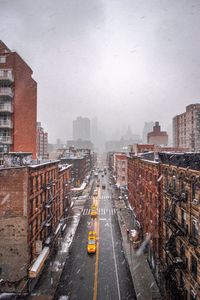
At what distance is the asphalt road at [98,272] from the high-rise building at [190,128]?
5593 centimetres

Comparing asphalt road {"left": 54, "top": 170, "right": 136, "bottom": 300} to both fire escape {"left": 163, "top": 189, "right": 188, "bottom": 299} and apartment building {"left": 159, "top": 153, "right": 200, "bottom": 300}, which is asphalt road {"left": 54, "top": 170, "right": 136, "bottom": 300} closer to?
fire escape {"left": 163, "top": 189, "right": 188, "bottom": 299}

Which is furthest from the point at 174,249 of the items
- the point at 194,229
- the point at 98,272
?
the point at 98,272

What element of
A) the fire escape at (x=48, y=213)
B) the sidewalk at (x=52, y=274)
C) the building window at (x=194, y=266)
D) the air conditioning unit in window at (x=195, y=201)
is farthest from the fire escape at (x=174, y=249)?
the fire escape at (x=48, y=213)

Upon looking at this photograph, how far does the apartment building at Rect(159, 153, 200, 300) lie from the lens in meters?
14.2

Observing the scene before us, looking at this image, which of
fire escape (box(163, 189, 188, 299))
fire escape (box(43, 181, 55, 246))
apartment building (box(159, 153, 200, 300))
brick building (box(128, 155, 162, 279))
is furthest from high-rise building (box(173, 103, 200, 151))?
fire escape (box(43, 181, 55, 246))

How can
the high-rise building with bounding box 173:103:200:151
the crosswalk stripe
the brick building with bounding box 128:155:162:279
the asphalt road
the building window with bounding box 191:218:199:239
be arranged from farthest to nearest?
the high-rise building with bounding box 173:103:200:151 → the crosswalk stripe → the brick building with bounding box 128:155:162:279 → the asphalt road → the building window with bounding box 191:218:199:239

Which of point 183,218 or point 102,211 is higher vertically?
point 183,218

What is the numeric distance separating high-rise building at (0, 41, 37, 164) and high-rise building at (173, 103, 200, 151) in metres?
65.3

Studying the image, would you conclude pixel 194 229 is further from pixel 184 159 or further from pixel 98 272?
pixel 98 272

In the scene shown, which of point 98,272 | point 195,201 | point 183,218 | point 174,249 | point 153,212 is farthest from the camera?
point 153,212

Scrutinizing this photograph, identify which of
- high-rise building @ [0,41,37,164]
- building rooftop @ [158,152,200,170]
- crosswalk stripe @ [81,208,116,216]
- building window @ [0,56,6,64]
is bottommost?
crosswalk stripe @ [81,208,116,216]

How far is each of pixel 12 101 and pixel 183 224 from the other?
91.4ft

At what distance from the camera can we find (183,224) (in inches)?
654

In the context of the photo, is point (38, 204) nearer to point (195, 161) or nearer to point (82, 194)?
point (195, 161)
